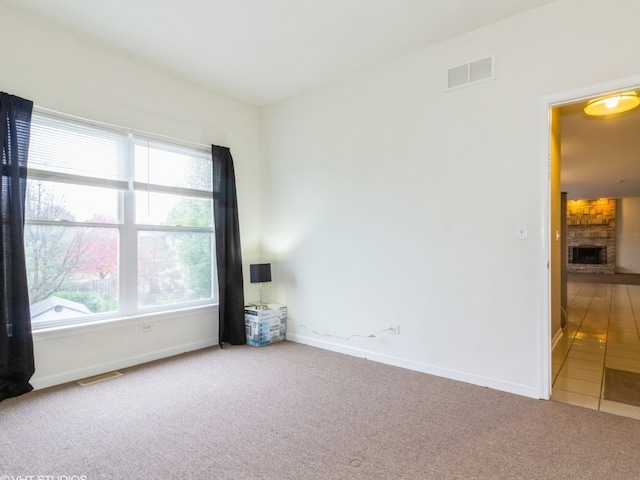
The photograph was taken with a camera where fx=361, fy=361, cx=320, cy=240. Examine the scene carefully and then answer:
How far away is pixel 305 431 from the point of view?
2.22 meters

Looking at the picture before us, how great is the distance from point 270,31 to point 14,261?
265cm

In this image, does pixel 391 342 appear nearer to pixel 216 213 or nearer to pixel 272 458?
pixel 272 458

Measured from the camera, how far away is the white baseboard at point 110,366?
2896 mm

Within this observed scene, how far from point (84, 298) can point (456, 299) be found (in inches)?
128

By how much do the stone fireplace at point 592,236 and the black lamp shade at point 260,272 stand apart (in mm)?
12976

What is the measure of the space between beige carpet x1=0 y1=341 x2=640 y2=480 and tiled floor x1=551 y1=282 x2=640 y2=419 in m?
0.27

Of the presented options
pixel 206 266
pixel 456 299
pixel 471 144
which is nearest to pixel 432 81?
pixel 471 144

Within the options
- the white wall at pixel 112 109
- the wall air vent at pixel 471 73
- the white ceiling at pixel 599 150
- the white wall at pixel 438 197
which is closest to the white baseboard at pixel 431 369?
the white wall at pixel 438 197

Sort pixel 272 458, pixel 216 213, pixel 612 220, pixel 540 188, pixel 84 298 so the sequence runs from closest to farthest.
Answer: pixel 272 458 → pixel 540 188 → pixel 84 298 → pixel 216 213 → pixel 612 220

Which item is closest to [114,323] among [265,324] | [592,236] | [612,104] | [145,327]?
[145,327]

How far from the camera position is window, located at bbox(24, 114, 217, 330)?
2949mm

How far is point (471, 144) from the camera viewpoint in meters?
3.00

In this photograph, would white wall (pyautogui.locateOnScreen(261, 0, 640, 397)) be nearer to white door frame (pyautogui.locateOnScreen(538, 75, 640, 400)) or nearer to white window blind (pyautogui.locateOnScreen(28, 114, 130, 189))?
white door frame (pyautogui.locateOnScreen(538, 75, 640, 400))

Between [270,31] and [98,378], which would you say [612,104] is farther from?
[98,378]
